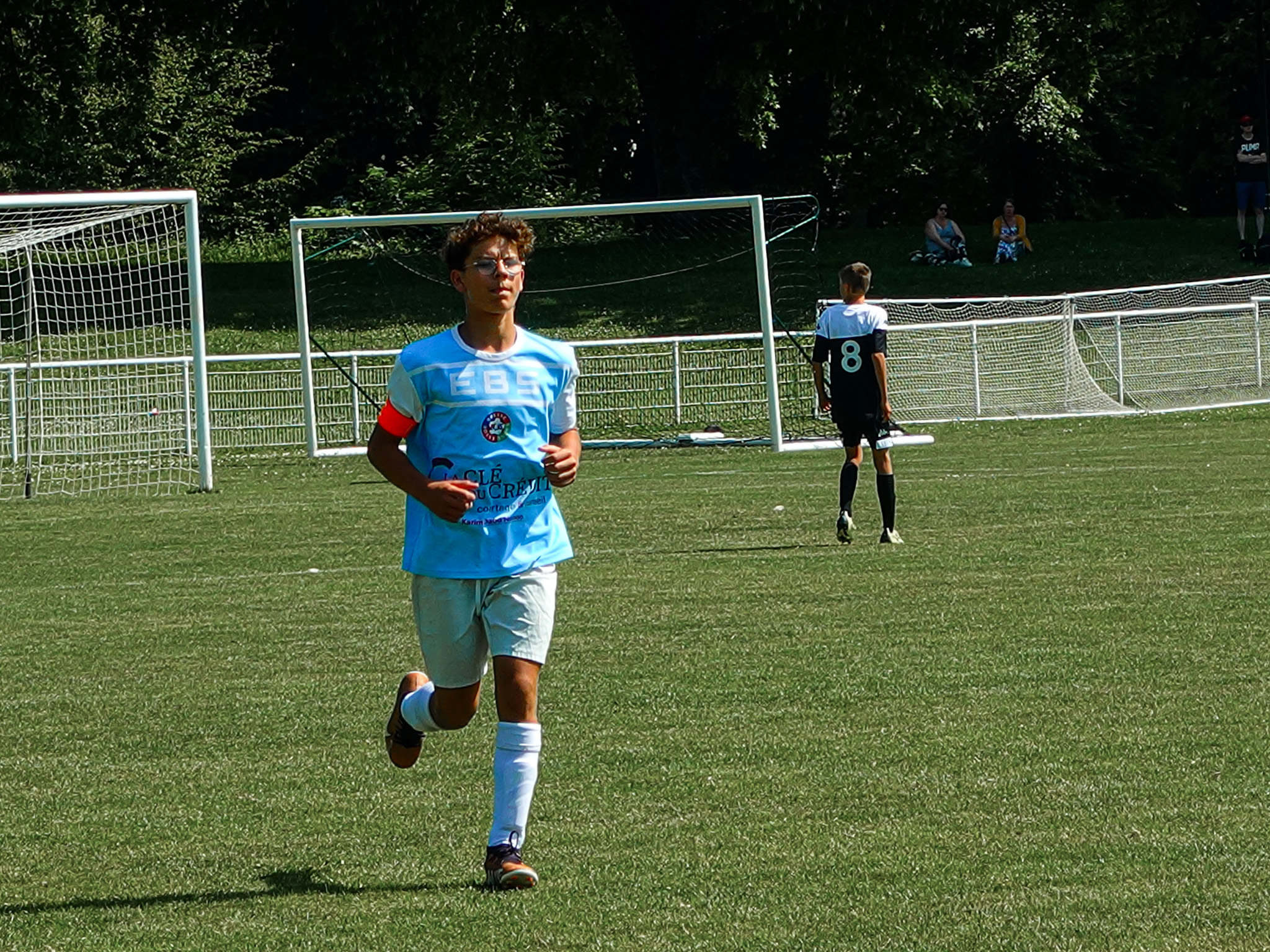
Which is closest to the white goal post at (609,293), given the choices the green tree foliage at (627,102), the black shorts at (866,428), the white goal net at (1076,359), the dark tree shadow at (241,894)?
the white goal net at (1076,359)

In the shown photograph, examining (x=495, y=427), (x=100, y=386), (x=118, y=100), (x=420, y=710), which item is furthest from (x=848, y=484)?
(x=118, y=100)

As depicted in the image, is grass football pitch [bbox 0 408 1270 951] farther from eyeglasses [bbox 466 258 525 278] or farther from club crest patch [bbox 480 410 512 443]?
eyeglasses [bbox 466 258 525 278]

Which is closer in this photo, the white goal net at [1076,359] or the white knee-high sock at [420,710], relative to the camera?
the white knee-high sock at [420,710]

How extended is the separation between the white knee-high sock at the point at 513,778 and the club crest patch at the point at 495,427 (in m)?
0.82

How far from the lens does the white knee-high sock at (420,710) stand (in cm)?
583

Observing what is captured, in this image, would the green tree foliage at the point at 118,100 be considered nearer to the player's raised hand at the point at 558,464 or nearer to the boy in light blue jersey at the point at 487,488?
the boy in light blue jersey at the point at 487,488

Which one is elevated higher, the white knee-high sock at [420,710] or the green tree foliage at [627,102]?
the green tree foliage at [627,102]

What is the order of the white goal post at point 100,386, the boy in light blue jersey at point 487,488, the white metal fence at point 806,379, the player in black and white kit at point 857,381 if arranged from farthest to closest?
the white metal fence at point 806,379 → the white goal post at point 100,386 → the player in black and white kit at point 857,381 → the boy in light blue jersey at point 487,488

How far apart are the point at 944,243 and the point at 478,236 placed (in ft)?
104

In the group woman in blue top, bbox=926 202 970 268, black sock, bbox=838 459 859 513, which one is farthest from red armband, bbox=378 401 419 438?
woman in blue top, bbox=926 202 970 268

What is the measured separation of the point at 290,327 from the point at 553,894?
2788 centimetres

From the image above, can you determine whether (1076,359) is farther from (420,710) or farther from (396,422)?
(396,422)

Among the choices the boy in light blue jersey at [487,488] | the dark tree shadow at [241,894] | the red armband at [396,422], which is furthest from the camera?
the red armband at [396,422]

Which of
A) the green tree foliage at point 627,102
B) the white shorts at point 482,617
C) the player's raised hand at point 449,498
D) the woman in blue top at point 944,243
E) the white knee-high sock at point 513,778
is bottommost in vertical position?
the white knee-high sock at point 513,778
